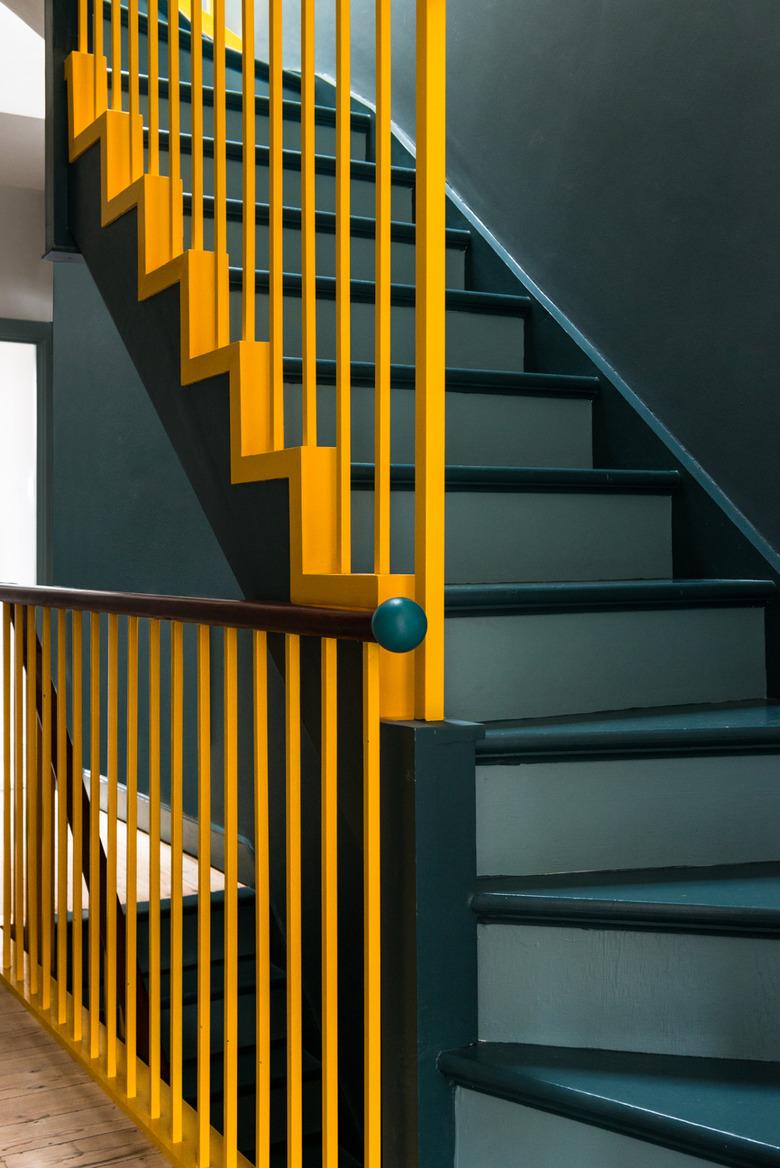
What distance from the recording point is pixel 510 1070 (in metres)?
1.45

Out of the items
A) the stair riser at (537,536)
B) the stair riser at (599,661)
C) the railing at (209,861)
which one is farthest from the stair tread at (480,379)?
the stair riser at (599,661)

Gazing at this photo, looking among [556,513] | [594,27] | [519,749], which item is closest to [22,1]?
[594,27]

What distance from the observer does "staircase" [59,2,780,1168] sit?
1.47 meters

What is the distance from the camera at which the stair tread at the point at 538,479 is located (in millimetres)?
2092

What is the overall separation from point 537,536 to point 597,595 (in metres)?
0.32

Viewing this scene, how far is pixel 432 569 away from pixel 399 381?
95 cm

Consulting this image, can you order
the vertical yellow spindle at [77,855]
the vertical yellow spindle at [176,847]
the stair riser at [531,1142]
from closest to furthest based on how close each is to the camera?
the stair riser at [531,1142] < the vertical yellow spindle at [176,847] < the vertical yellow spindle at [77,855]

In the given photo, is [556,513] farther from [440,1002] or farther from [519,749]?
[440,1002]

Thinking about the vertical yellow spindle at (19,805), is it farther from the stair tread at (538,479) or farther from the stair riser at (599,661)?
the stair riser at (599,661)

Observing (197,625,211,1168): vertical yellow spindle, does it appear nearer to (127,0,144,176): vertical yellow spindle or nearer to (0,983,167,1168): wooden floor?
(0,983,167,1168): wooden floor

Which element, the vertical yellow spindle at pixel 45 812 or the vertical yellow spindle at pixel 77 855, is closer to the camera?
the vertical yellow spindle at pixel 77 855

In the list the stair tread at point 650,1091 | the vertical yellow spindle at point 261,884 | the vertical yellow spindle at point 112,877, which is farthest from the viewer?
the vertical yellow spindle at point 112,877

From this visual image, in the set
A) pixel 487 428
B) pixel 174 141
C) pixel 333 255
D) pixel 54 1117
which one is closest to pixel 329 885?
pixel 54 1117

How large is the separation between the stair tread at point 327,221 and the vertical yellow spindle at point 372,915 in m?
1.33
